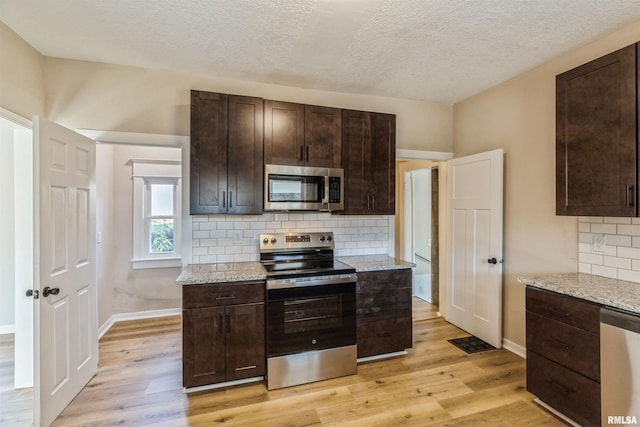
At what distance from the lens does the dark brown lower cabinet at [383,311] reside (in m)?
2.81

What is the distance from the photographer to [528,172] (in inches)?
116

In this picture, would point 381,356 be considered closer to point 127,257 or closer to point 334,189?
point 334,189

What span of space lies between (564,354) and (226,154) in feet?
9.77

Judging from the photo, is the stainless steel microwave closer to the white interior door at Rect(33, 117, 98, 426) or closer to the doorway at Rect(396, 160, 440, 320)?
the white interior door at Rect(33, 117, 98, 426)

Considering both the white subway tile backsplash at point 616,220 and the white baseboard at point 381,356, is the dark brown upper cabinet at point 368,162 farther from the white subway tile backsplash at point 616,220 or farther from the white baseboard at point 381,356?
the white subway tile backsplash at point 616,220

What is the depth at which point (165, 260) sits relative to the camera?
4176mm

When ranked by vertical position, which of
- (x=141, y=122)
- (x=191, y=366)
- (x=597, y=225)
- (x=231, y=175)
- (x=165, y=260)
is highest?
(x=141, y=122)

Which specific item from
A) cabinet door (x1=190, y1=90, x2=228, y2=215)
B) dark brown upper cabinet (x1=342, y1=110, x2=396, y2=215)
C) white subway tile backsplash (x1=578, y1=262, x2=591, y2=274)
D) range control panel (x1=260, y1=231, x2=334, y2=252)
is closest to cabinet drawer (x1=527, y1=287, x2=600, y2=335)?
white subway tile backsplash (x1=578, y1=262, x2=591, y2=274)

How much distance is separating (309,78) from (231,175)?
1301mm

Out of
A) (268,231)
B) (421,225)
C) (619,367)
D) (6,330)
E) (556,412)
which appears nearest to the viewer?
(619,367)

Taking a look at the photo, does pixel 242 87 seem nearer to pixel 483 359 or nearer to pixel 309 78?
pixel 309 78

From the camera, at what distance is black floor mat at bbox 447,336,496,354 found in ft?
10.4

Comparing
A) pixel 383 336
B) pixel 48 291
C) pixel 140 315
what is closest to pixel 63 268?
pixel 48 291

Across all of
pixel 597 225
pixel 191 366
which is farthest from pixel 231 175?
pixel 597 225
